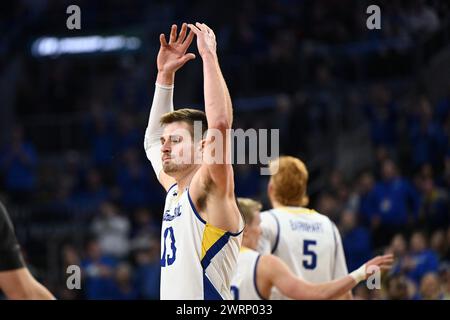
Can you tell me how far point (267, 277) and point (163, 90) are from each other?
1.67 meters

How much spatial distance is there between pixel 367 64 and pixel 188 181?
11.6 metres

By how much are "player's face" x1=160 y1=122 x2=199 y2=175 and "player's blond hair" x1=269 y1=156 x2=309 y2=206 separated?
79.6 inches

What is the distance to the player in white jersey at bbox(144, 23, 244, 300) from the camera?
5305mm

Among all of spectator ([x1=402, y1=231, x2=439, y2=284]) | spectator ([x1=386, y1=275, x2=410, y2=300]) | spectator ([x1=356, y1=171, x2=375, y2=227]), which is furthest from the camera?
spectator ([x1=356, y1=171, x2=375, y2=227])

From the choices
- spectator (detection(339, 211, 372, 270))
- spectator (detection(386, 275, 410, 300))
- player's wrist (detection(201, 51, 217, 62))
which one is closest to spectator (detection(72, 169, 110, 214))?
spectator (detection(339, 211, 372, 270))

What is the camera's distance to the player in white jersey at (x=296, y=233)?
7750mm

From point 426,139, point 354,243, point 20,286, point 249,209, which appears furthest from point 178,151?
point 426,139

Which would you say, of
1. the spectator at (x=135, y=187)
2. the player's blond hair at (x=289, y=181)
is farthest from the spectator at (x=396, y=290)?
the spectator at (x=135, y=187)

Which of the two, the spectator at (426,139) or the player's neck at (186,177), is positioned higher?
the spectator at (426,139)

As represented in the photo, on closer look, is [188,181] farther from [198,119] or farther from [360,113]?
[360,113]

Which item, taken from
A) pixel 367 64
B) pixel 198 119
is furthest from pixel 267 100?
pixel 198 119

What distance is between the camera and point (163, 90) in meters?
6.58

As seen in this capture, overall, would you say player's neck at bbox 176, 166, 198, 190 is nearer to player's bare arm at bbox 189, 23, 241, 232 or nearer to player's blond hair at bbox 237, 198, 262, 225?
player's bare arm at bbox 189, 23, 241, 232

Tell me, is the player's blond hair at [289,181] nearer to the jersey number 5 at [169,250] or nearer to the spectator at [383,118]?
the jersey number 5 at [169,250]
